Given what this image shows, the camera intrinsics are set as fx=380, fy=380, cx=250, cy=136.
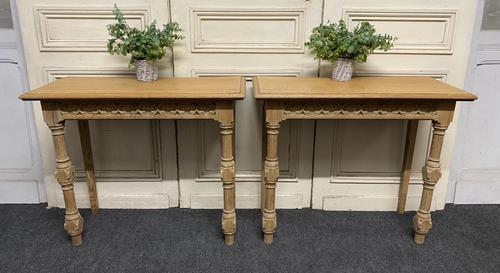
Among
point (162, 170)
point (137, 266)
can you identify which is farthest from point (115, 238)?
point (162, 170)

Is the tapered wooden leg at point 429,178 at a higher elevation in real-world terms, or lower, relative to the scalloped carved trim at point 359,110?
lower

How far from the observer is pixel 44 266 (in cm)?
195

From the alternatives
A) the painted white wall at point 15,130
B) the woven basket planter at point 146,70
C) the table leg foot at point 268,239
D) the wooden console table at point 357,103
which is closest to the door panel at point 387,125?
the wooden console table at point 357,103

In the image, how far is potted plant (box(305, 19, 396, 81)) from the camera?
2.00m

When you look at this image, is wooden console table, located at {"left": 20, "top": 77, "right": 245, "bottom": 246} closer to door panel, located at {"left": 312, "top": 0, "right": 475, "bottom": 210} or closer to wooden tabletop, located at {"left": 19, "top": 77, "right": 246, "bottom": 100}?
wooden tabletop, located at {"left": 19, "top": 77, "right": 246, "bottom": 100}

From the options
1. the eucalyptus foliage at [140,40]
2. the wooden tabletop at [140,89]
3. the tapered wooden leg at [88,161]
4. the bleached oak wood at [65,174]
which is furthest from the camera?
the tapered wooden leg at [88,161]

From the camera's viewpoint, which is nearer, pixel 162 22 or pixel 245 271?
pixel 245 271

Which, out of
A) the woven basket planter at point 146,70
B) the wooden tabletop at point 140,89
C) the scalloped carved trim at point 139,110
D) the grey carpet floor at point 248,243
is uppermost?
the woven basket planter at point 146,70

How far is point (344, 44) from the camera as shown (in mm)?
1997

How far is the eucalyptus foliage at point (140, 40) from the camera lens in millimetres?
2027

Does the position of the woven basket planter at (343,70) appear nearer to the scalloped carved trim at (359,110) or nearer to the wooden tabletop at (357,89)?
the wooden tabletop at (357,89)

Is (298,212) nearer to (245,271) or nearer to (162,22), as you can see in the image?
(245,271)

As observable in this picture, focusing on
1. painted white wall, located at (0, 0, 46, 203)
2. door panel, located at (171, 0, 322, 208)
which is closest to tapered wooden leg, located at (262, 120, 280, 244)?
door panel, located at (171, 0, 322, 208)

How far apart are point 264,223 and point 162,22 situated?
1296 mm
